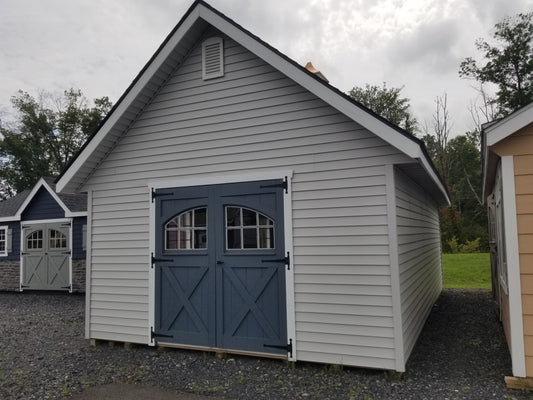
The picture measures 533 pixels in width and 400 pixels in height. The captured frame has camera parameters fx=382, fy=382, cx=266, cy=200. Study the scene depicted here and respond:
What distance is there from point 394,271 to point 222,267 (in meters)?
2.25

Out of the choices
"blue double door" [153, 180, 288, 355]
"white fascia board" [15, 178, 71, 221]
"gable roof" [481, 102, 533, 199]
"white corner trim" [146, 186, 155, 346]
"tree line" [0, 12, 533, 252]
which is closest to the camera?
"gable roof" [481, 102, 533, 199]

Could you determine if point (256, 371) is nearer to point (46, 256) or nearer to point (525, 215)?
point (525, 215)

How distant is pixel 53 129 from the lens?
29.2m

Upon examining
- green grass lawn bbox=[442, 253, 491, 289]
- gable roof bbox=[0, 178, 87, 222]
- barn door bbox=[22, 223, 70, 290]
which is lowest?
green grass lawn bbox=[442, 253, 491, 289]

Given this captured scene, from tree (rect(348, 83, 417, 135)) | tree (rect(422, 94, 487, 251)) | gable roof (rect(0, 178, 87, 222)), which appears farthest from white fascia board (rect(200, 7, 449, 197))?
tree (rect(348, 83, 417, 135))

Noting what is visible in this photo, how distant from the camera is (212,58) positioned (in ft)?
17.9

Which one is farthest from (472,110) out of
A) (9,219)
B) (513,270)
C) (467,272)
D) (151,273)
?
(9,219)

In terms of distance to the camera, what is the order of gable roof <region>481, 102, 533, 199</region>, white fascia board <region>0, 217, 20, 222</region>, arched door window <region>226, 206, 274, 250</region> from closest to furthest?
gable roof <region>481, 102, 533, 199</region>, arched door window <region>226, 206, 274, 250</region>, white fascia board <region>0, 217, 20, 222</region>

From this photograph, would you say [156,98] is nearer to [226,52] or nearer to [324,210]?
[226,52]

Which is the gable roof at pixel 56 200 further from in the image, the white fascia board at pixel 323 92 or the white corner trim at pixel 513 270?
the white corner trim at pixel 513 270

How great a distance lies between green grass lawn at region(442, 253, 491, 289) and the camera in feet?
Answer: 41.7

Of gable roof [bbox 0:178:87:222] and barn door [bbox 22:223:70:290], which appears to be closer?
gable roof [bbox 0:178:87:222]

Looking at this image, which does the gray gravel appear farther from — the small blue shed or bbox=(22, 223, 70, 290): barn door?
bbox=(22, 223, 70, 290): barn door

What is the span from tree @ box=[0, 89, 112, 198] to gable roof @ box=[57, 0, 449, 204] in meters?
25.1
